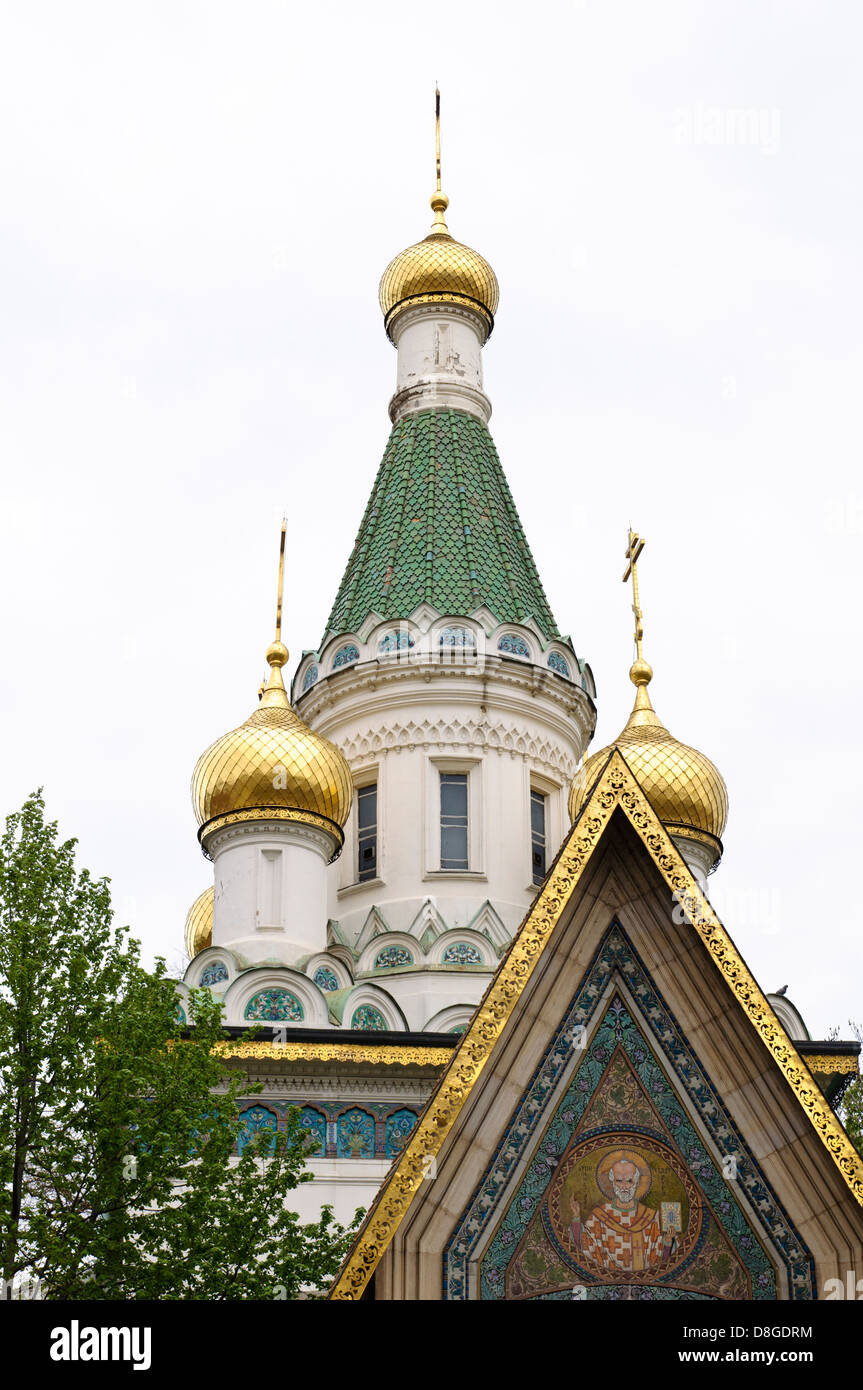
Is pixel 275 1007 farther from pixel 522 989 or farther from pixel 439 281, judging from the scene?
pixel 439 281

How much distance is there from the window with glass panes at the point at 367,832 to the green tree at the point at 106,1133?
8831 mm

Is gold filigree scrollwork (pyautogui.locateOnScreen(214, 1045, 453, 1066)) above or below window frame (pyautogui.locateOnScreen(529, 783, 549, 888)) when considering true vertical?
below

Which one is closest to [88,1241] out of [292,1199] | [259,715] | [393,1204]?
[393,1204]

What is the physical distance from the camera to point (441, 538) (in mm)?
25250

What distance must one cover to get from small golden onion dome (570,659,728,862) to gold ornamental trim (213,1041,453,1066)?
16.0ft

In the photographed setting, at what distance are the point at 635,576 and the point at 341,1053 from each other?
33.5 ft

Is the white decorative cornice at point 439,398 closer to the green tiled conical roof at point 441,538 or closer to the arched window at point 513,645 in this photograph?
the green tiled conical roof at point 441,538

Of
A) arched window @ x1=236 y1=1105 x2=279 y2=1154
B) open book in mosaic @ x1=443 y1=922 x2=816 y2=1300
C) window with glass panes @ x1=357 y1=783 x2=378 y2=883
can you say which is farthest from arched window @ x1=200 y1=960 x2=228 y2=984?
open book in mosaic @ x1=443 y1=922 x2=816 y2=1300

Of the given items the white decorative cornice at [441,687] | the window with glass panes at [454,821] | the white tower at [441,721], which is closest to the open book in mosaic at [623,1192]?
the white tower at [441,721]

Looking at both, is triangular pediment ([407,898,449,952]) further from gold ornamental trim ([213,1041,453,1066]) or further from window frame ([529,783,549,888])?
gold ornamental trim ([213,1041,453,1066])

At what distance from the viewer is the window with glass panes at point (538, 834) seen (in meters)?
23.9

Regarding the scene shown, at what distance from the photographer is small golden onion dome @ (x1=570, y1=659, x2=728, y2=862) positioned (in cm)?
2388

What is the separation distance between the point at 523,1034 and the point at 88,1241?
4354 mm

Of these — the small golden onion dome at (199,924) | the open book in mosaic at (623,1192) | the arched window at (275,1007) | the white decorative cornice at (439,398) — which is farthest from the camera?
the white decorative cornice at (439,398)
